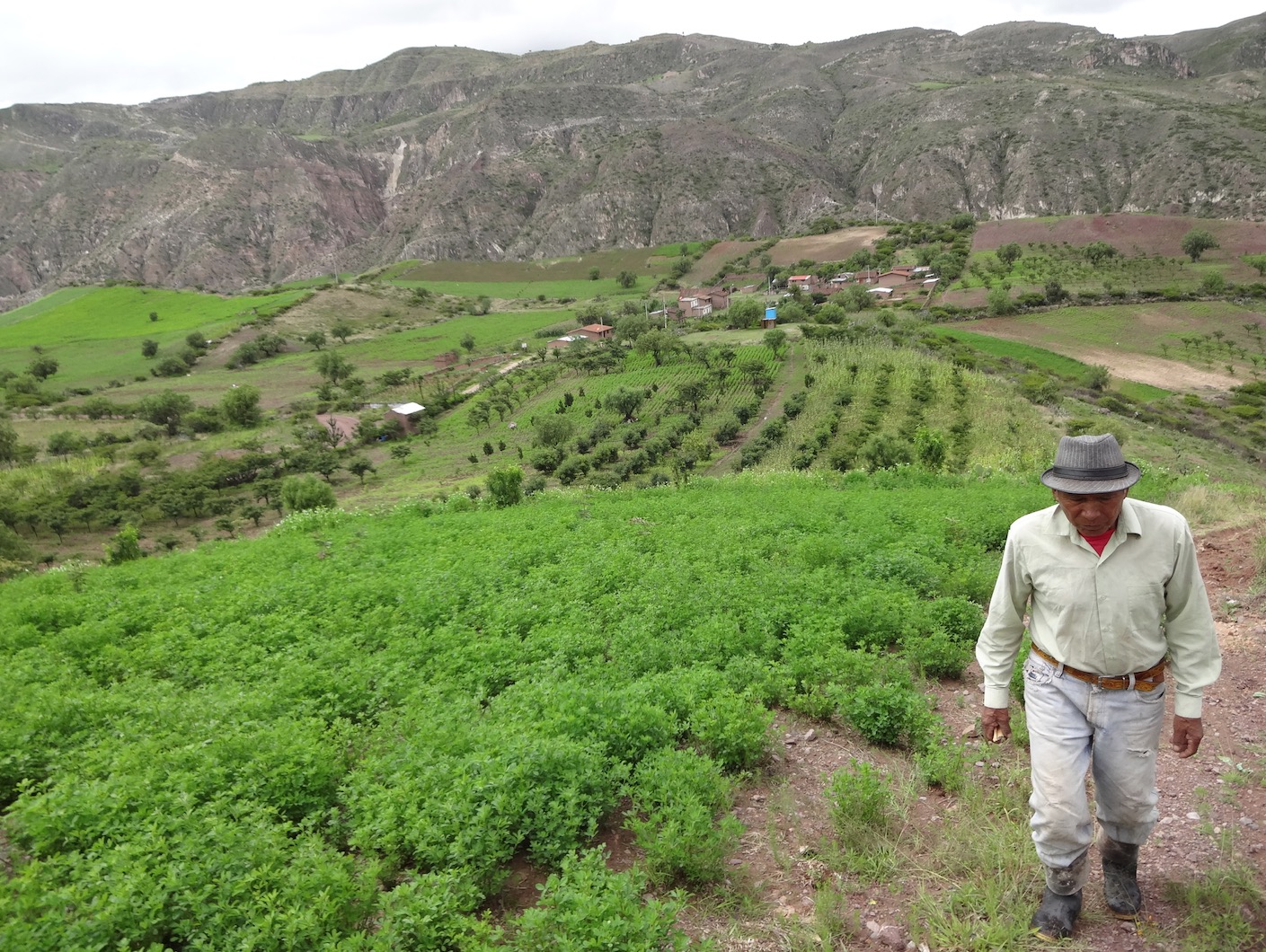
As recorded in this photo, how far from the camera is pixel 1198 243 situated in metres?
84.4

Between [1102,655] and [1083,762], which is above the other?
[1102,655]

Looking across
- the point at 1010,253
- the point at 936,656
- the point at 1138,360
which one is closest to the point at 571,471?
the point at 936,656

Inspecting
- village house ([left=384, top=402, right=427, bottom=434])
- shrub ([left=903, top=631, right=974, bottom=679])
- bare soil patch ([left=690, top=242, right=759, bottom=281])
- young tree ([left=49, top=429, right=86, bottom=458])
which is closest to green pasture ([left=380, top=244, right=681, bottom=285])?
bare soil patch ([left=690, top=242, right=759, bottom=281])

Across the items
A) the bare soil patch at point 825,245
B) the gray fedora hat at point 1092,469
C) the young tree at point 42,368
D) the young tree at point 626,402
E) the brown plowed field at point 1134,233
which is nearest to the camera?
the gray fedora hat at point 1092,469

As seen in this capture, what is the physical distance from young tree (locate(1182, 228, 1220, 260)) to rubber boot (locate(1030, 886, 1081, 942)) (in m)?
111

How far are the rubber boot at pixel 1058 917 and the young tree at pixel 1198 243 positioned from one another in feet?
365

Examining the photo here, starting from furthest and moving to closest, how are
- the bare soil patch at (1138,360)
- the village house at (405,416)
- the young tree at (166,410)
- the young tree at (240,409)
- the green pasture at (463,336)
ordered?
the green pasture at (463,336), the young tree at (166,410), the young tree at (240,409), the village house at (405,416), the bare soil patch at (1138,360)

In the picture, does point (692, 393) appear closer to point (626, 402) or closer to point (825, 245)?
point (626, 402)

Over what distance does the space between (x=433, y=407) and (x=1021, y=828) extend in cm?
7403

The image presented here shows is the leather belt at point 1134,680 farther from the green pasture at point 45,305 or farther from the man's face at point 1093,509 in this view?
the green pasture at point 45,305

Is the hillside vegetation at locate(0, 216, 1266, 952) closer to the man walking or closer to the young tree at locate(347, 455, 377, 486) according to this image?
the man walking

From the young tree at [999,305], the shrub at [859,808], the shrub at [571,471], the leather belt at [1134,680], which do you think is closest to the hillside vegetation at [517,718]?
the shrub at [859,808]

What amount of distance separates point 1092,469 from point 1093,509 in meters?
0.23

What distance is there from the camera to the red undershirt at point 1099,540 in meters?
3.77
